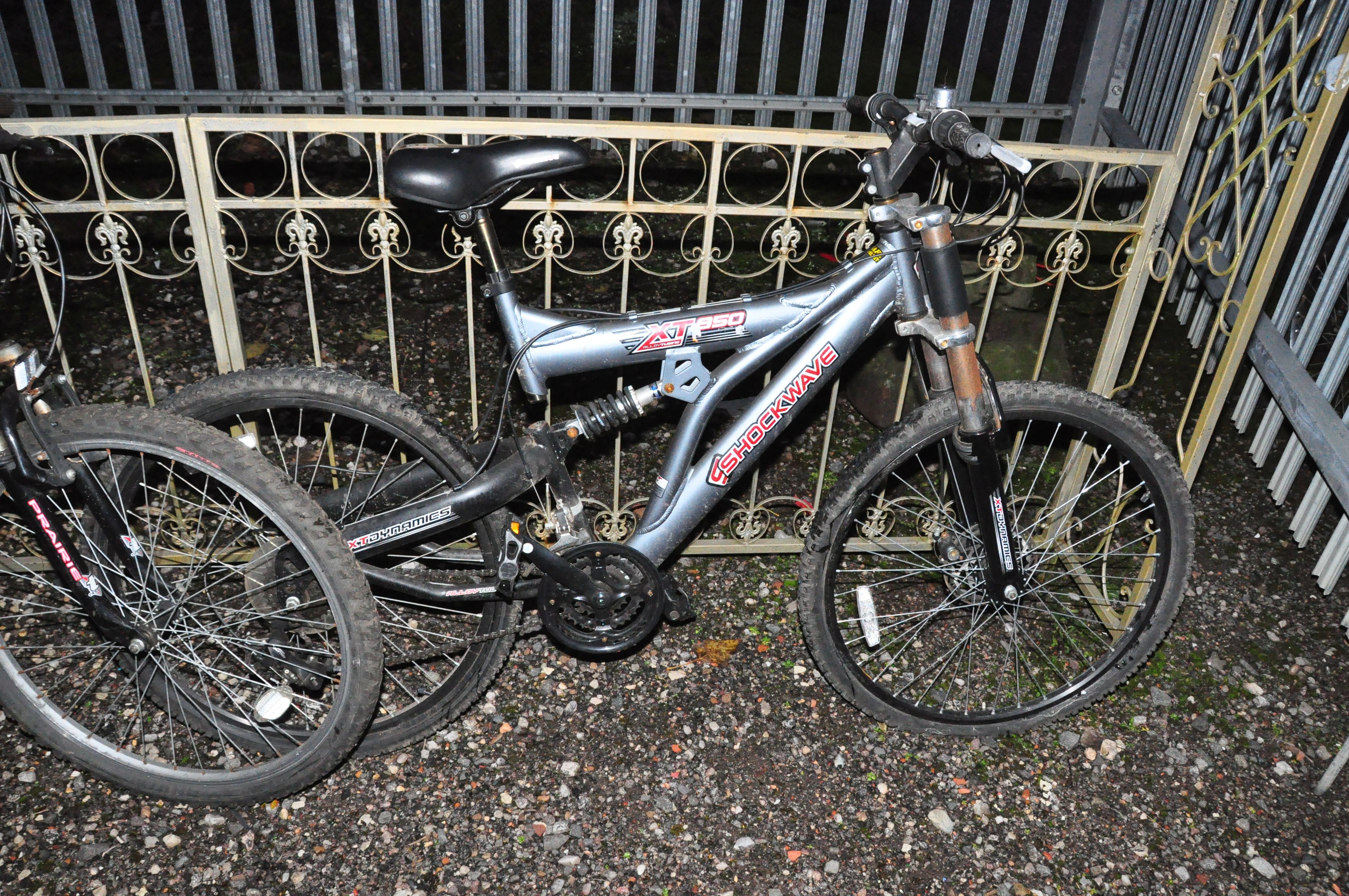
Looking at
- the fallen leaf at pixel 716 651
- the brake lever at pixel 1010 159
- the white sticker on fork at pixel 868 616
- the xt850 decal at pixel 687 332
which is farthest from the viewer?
the fallen leaf at pixel 716 651

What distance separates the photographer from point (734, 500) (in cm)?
384

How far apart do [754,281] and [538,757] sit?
3.30 metres

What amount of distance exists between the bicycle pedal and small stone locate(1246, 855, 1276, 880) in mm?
1832

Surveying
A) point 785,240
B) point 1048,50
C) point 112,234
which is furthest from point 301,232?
point 1048,50

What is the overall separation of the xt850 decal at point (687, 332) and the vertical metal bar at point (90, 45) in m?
4.81

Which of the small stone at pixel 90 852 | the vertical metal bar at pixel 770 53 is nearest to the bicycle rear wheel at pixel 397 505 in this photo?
the small stone at pixel 90 852

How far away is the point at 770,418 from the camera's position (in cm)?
306

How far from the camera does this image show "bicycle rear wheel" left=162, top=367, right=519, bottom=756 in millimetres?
2926

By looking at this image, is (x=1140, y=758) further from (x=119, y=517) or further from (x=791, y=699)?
(x=119, y=517)

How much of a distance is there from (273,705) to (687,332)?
5.33 feet

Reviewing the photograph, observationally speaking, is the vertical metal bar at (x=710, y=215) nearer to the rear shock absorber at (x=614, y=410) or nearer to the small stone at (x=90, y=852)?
the rear shock absorber at (x=614, y=410)

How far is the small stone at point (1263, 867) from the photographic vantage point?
3127 millimetres

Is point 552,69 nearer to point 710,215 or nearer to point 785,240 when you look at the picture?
point 710,215

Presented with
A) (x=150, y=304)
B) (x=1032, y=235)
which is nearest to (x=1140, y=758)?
(x=1032, y=235)
